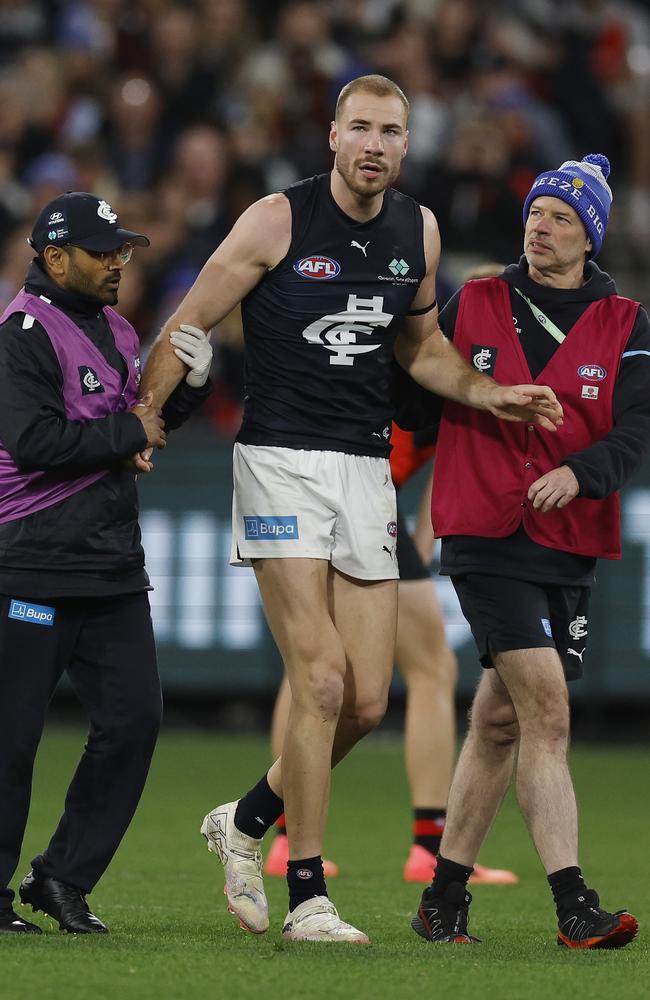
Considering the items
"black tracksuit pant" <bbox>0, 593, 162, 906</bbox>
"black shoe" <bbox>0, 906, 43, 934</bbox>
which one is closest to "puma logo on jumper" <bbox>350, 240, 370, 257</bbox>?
"black tracksuit pant" <bbox>0, 593, 162, 906</bbox>

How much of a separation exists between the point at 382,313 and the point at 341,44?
34.9 feet

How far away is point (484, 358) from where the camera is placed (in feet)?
19.7

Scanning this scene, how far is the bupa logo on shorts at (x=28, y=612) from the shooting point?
5.53 m

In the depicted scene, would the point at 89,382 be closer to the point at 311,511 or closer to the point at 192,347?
the point at 192,347

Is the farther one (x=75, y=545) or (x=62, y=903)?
(x=62, y=903)

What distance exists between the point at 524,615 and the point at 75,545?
4.75 feet

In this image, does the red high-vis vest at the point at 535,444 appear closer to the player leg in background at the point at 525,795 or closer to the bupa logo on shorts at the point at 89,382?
the player leg in background at the point at 525,795

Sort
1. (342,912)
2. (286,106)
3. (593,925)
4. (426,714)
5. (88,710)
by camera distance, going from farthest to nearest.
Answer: (286,106), (426,714), (342,912), (88,710), (593,925)

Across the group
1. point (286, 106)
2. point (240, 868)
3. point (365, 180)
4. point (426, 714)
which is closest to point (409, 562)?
point (426, 714)

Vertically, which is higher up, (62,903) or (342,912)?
(62,903)

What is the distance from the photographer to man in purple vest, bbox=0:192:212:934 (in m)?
5.50

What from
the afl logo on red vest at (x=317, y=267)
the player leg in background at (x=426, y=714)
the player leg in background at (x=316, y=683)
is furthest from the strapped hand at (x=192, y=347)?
the player leg in background at (x=426, y=714)

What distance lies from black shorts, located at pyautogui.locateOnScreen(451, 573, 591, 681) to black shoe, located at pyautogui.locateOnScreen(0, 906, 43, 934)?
168cm

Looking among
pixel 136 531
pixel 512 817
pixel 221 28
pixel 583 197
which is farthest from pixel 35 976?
pixel 221 28
